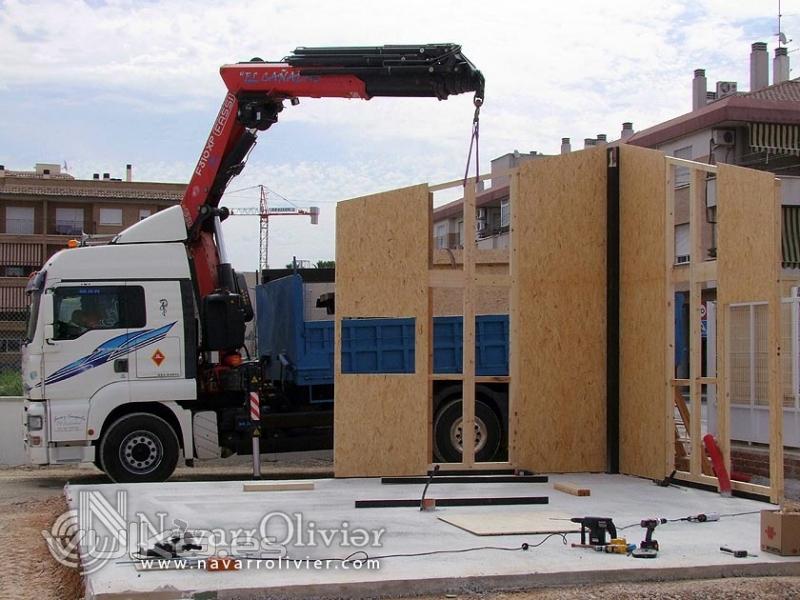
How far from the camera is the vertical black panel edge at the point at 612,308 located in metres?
13.2

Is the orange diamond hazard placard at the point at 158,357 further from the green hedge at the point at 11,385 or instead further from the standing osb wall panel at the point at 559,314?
the green hedge at the point at 11,385

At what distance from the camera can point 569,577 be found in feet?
23.5

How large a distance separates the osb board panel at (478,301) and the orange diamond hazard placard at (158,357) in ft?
14.0

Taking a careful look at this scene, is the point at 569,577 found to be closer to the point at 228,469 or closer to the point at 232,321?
the point at 232,321

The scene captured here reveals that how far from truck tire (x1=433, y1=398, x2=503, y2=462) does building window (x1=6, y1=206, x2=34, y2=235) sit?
57.2m

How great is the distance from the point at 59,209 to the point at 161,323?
189 feet

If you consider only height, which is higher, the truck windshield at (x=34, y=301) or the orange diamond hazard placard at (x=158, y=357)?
the truck windshield at (x=34, y=301)

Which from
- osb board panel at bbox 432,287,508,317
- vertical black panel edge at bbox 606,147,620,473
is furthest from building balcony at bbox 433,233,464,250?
vertical black panel edge at bbox 606,147,620,473

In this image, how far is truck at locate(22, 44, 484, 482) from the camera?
A: 1301 cm

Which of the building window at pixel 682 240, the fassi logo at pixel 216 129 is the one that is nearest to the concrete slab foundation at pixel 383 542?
the fassi logo at pixel 216 129

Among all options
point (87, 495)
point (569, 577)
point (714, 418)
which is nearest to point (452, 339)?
point (714, 418)

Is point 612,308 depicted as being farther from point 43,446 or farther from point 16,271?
point 16,271

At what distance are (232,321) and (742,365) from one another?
692 centimetres

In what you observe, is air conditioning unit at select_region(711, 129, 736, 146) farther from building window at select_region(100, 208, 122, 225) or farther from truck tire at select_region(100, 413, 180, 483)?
building window at select_region(100, 208, 122, 225)
